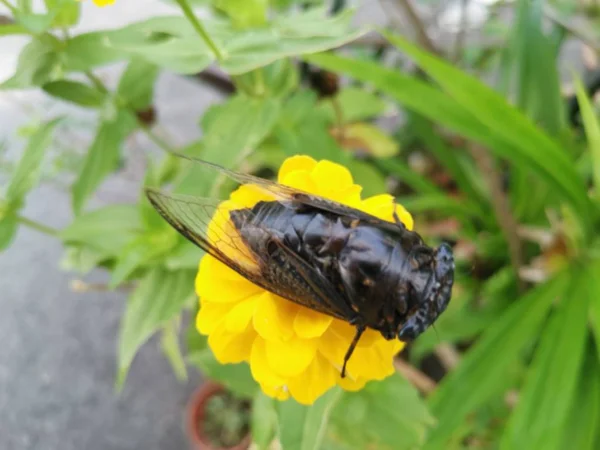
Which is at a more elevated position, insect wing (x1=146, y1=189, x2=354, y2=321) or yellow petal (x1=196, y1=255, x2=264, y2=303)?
insect wing (x1=146, y1=189, x2=354, y2=321)

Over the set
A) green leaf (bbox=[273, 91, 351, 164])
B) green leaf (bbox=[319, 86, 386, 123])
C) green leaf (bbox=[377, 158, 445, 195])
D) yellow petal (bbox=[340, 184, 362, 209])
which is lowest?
green leaf (bbox=[377, 158, 445, 195])

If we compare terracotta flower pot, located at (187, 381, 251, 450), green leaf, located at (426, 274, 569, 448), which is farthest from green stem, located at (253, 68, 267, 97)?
terracotta flower pot, located at (187, 381, 251, 450)

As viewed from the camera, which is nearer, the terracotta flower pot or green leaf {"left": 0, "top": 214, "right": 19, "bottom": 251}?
green leaf {"left": 0, "top": 214, "right": 19, "bottom": 251}

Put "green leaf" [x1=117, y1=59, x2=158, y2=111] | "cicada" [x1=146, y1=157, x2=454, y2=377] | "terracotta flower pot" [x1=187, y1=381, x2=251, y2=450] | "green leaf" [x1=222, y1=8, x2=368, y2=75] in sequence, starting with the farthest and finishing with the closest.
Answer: "terracotta flower pot" [x1=187, y1=381, x2=251, y2=450]
"green leaf" [x1=117, y1=59, x2=158, y2=111]
"green leaf" [x1=222, y1=8, x2=368, y2=75]
"cicada" [x1=146, y1=157, x2=454, y2=377]

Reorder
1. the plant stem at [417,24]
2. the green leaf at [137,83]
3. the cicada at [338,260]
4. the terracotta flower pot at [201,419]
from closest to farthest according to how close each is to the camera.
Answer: the cicada at [338,260] < the green leaf at [137,83] < the plant stem at [417,24] < the terracotta flower pot at [201,419]

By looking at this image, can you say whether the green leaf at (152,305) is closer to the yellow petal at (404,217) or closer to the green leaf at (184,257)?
the green leaf at (184,257)

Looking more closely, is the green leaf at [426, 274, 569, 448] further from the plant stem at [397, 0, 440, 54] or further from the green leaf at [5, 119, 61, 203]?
the green leaf at [5, 119, 61, 203]

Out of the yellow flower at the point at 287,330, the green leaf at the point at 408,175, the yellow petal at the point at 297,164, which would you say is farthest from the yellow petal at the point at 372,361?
the green leaf at the point at 408,175
